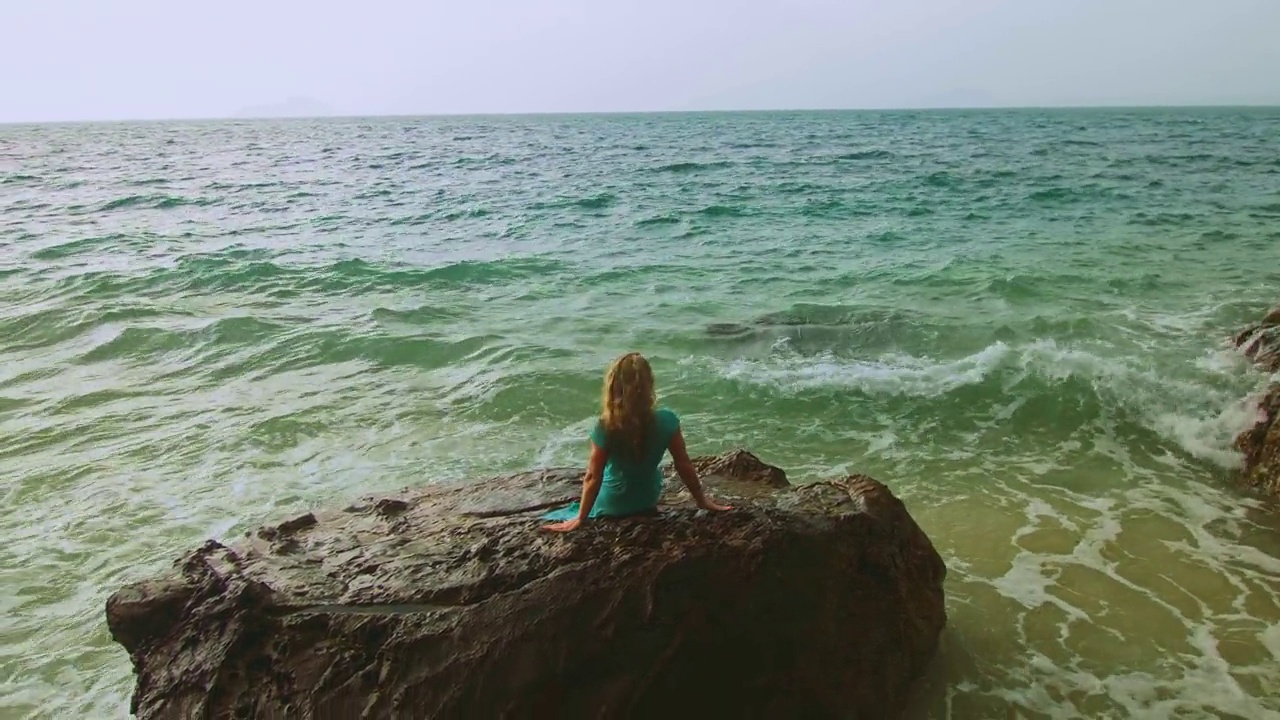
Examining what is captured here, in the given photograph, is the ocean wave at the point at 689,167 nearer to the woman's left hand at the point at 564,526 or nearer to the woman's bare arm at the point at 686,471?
the woman's bare arm at the point at 686,471

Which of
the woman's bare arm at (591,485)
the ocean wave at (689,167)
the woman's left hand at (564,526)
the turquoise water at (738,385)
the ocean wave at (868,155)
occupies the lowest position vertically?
the turquoise water at (738,385)

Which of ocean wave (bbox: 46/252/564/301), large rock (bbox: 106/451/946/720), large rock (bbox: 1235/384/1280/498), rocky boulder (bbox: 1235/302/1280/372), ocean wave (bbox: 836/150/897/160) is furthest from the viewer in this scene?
ocean wave (bbox: 836/150/897/160)

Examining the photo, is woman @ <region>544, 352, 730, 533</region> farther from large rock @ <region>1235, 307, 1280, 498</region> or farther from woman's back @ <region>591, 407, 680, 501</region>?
large rock @ <region>1235, 307, 1280, 498</region>

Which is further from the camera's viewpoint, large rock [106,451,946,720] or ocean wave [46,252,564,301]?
ocean wave [46,252,564,301]

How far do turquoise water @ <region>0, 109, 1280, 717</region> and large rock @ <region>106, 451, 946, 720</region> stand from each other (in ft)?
2.98

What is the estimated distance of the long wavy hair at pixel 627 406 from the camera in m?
3.87

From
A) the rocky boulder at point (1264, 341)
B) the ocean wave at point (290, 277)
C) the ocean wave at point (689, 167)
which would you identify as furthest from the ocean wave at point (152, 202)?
the rocky boulder at point (1264, 341)

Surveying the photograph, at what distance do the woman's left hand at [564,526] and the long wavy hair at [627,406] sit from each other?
375 mm

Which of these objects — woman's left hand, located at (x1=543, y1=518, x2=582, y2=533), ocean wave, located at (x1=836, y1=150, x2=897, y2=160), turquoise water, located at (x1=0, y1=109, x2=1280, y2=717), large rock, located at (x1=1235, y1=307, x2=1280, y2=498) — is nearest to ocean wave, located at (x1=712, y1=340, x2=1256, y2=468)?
turquoise water, located at (x1=0, y1=109, x2=1280, y2=717)

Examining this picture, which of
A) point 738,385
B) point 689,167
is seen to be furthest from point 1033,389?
point 689,167

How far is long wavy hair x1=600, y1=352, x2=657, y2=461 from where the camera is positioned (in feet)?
12.7

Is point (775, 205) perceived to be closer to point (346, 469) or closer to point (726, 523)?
point (346, 469)

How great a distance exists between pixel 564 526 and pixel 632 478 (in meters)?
0.40

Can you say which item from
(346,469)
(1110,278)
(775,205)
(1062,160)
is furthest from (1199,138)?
(346,469)
